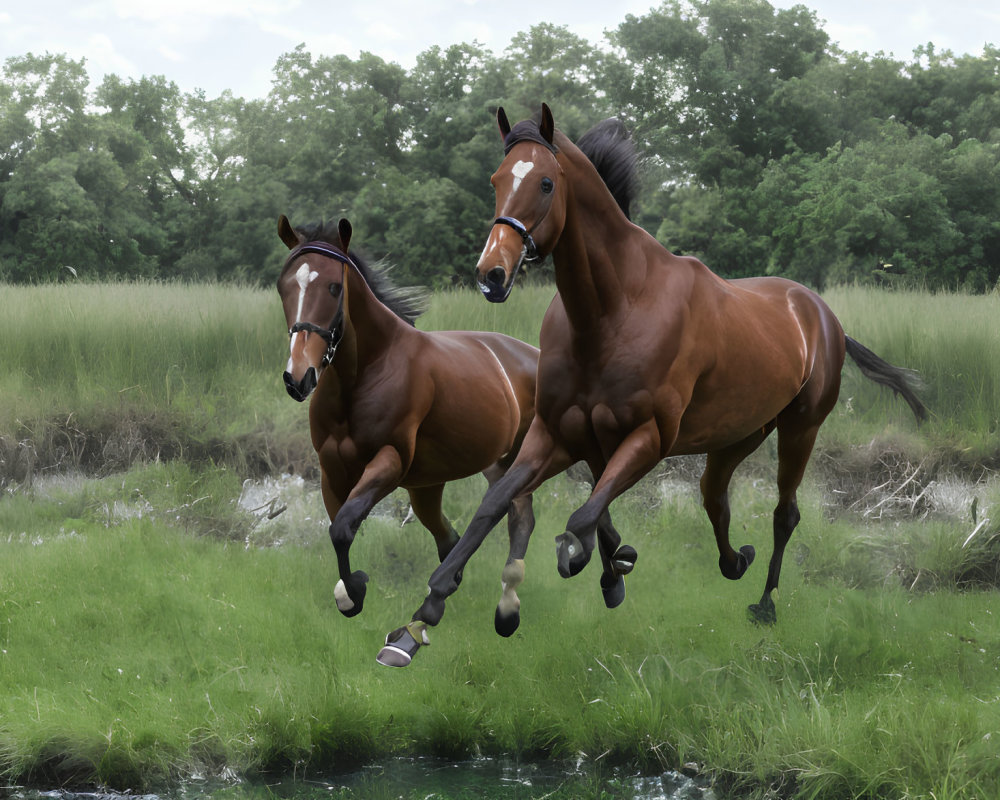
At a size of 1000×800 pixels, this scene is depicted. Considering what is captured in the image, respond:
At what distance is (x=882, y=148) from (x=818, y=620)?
1020 inches

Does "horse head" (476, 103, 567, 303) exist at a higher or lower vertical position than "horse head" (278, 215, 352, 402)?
higher

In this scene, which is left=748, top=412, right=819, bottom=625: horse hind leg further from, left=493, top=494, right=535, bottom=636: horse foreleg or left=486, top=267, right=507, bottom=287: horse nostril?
left=486, top=267, right=507, bottom=287: horse nostril

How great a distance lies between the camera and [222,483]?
40.2 feet

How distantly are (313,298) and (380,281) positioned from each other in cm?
103

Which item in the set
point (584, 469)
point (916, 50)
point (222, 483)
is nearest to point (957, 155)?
point (916, 50)

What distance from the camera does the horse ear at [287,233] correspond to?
607cm

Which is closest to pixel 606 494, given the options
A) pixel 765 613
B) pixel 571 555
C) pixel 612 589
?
pixel 571 555

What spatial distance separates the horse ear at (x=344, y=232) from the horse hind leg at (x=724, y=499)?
310cm

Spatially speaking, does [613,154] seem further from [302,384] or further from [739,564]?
[739,564]

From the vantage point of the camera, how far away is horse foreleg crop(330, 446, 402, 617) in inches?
233

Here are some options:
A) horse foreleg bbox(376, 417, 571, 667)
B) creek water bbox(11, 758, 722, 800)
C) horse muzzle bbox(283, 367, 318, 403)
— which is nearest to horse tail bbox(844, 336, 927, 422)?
creek water bbox(11, 758, 722, 800)

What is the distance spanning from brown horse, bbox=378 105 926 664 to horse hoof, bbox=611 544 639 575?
214 mm

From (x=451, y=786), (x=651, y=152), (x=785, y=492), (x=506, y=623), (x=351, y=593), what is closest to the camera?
(x=506, y=623)

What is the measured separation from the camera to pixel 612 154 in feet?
19.7
